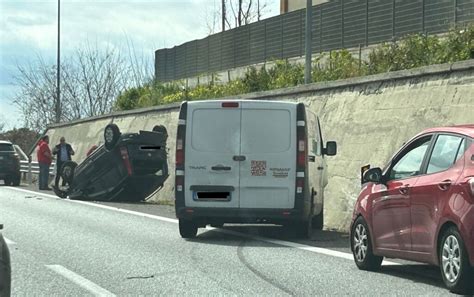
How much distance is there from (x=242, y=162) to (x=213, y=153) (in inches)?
18.4

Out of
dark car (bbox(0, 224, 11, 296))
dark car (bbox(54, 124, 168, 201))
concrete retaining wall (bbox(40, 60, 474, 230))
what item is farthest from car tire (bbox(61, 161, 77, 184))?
dark car (bbox(0, 224, 11, 296))

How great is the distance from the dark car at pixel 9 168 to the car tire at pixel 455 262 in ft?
86.9

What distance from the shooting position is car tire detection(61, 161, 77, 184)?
2280cm

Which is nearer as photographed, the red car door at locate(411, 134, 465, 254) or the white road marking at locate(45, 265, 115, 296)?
the red car door at locate(411, 134, 465, 254)

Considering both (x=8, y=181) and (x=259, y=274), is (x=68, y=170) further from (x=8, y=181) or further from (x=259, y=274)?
(x=259, y=274)

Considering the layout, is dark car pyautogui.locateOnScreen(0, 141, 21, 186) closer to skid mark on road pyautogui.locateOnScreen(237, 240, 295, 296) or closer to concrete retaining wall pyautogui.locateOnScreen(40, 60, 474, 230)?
concrete retaining wall pyautogui.locateOnScreen(40, 60, 474, 230)

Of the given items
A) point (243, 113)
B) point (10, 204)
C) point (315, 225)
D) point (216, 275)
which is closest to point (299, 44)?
point (10, 204)

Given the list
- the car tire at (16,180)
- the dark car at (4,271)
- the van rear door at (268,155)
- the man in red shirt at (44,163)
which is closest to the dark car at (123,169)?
the man in red shirt at (44,163)

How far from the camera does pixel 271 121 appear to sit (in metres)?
12.7

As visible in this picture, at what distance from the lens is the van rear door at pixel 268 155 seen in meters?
12.7

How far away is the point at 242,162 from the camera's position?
1284 centimetres

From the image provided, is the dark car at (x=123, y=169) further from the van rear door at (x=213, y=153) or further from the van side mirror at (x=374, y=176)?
the van side mirror at (x=374, y=176)

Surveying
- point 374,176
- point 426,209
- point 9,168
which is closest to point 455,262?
point 426,209

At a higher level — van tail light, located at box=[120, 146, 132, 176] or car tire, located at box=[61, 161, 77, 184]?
van tail light, located at box=[120, 146, 132, 176]
